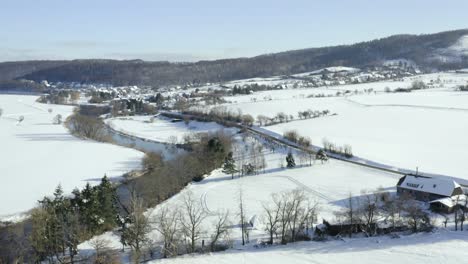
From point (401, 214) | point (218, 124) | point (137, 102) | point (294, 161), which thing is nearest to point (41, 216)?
point (401, 214)

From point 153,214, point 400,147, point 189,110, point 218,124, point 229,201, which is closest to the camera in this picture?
point 153,214

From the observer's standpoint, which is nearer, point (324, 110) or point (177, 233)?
point (177, 233)

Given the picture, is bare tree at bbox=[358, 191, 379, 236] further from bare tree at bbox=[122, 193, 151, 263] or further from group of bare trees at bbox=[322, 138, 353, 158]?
group of bare trees at bbox=[322, 138, 353, 158]

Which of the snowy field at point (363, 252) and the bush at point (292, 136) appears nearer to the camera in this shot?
the snowy field at point (363, 252)

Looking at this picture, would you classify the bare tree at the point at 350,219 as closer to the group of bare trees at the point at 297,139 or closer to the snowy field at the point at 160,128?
the group of bare trees at the point at 297,139

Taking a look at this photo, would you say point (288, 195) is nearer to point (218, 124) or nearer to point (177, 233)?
point (177, 233)

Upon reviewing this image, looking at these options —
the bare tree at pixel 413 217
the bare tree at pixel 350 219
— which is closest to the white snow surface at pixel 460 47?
the bare tree at pixel 413 217

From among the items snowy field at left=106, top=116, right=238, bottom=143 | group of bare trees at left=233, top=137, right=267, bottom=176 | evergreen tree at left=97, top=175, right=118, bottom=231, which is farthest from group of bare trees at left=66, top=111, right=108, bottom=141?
evergreen tree at left=97, top=175, right=118, bottom=231

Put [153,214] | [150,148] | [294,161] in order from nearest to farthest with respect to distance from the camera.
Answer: [153,214] < [294,161] < [150,148]
